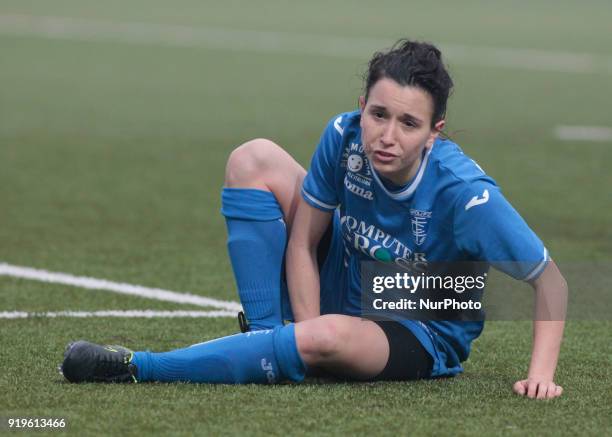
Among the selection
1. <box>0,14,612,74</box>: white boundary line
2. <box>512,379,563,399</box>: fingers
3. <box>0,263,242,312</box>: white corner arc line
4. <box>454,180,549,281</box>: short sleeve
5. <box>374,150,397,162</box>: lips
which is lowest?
<box>0,14,612,74</box>: white boundary line

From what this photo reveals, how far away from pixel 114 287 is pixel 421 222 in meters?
1.95

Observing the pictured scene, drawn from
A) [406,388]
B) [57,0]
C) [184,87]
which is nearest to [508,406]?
[406,388]

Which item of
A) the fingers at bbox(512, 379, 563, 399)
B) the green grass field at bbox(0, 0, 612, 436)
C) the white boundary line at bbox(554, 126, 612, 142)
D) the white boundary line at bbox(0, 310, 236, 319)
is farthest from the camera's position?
the white boundary line at bbox(554, 126, 612, 142)

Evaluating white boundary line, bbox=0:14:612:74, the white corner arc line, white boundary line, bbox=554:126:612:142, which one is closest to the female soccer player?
the white corner arc line

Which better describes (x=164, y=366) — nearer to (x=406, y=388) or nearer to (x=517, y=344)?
(x=406, y=388)

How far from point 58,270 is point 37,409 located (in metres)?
2.30

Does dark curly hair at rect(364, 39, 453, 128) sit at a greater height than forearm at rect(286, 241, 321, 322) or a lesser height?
greater

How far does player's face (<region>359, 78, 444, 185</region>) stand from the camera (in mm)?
3775

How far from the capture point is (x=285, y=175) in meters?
4.26

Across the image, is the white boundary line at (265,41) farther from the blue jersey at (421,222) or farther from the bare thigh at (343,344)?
the bare thigh at (343,344)

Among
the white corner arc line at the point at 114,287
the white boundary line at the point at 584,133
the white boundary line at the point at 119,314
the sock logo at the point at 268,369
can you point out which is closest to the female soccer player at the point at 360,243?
the sock logo at the point at 268,369

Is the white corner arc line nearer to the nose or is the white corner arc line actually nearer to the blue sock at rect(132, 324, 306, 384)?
the blue sock at rect(132, 324, 306, 384)

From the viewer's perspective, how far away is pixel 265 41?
19.1 meters

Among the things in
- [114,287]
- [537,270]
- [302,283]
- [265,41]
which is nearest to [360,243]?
[302,283]
